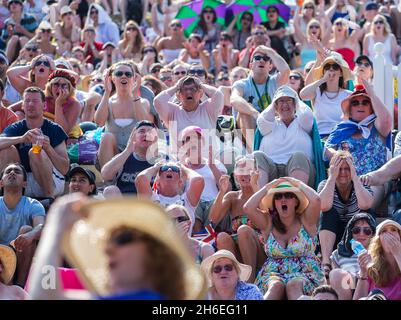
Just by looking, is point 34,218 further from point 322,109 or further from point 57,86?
point 322,109

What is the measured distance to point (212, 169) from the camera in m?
9.95

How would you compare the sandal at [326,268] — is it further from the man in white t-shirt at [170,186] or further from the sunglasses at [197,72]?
the sunglasses at [197,72]

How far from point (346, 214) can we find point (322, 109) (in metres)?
2.16

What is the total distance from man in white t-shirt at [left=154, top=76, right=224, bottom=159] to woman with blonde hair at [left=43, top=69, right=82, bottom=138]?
2.60 ft

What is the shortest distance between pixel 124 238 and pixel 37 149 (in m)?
6.85

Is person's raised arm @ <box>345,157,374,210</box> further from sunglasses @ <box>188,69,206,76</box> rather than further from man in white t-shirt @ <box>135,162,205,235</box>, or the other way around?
sunglasses @ <box>188,69,206,76</box>

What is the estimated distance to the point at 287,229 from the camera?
8562 millimetres

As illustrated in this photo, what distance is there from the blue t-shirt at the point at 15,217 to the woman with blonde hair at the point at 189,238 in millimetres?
1285

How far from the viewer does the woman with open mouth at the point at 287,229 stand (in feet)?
27.4

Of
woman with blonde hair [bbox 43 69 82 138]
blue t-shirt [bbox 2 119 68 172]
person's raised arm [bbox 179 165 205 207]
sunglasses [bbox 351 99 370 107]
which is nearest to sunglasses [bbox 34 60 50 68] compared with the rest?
woman with blonde hair [bbox 43 69 82 138]

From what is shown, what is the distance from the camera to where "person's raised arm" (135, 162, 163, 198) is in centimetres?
919
